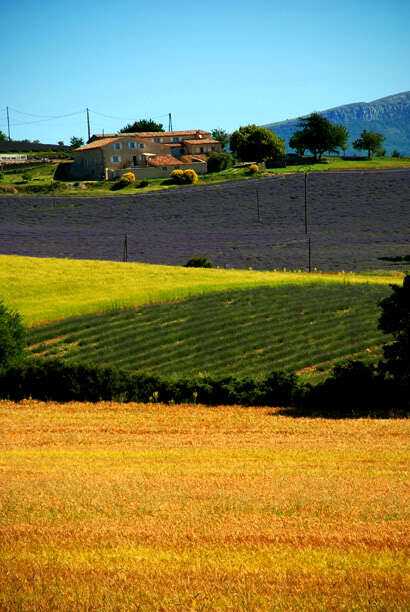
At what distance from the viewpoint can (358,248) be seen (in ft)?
268

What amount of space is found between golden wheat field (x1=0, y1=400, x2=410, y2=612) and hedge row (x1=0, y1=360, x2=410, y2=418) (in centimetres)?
471

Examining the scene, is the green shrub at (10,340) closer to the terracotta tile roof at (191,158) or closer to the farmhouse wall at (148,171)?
the farmhouse wall at (148,171)

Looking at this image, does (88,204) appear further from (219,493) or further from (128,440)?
(219,493)

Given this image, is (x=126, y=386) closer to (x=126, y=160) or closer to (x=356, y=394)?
(x=356, y=394)

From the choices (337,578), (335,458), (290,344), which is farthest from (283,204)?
(337,578)

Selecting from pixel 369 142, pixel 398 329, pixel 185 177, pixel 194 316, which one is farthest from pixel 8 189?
pixel 398 329

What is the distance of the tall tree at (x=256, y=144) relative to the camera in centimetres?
13912

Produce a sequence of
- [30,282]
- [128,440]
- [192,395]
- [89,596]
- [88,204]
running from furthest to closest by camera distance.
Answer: [88,204]
[30,282]
[192,395]
[128,440]
[89,596]

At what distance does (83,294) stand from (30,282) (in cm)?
542

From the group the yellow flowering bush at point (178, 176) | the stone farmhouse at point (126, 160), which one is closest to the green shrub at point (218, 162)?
the stone farmhouse at point (126, 160)

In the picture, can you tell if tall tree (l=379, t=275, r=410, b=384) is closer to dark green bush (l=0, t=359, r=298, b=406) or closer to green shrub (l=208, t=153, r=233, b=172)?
dark green bush (l=0, t=359, r=298, b=406)

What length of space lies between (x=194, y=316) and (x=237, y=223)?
2297 inches

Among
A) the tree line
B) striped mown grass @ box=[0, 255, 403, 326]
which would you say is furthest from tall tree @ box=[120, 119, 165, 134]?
striped mown grass @ box=[0, 255, 403, 326]

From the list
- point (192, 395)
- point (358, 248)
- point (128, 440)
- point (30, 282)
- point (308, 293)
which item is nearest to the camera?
point (128, 440)
